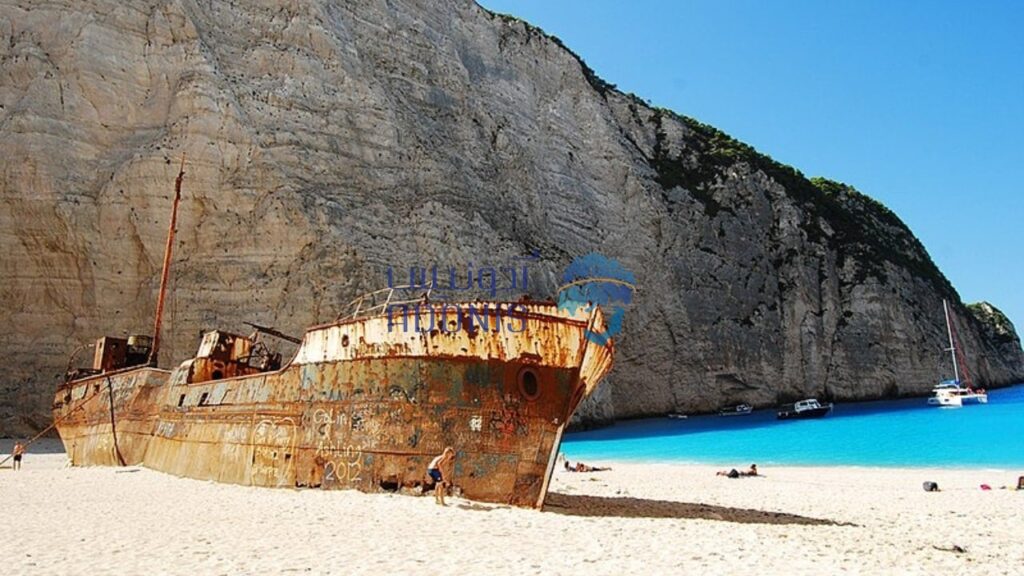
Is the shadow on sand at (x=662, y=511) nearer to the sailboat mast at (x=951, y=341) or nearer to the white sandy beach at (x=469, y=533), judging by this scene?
the white sandy beach at (x=469, y=533)

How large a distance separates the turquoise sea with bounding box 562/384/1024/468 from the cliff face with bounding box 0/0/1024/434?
13.7 feet

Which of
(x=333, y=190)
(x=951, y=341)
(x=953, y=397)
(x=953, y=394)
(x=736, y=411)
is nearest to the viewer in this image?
(x=333, y=190)

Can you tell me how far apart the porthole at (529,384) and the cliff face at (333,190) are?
18.4 metres

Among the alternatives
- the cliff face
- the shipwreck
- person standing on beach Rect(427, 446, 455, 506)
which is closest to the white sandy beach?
person standing on beach Rect(427, 446, 455, 506)

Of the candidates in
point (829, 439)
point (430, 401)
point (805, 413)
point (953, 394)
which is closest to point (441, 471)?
point (430, 401)

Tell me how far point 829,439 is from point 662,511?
898 inches

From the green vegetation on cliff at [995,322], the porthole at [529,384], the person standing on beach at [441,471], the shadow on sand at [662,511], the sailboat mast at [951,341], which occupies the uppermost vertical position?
the green vegetation on cliff at [995,322]

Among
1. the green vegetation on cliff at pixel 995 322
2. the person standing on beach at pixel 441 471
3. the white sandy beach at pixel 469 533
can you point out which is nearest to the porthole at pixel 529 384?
the person standing on beach at pixel 441 471

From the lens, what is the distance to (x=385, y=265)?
93.2 ft

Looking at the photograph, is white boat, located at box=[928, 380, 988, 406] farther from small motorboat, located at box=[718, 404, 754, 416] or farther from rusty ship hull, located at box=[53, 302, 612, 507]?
rusty ship hull, located at box=[53, 302, 612, 507]

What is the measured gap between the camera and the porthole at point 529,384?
975 centimetres

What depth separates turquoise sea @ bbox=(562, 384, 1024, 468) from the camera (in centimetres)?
2328

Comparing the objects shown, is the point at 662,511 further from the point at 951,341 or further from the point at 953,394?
the point at 951,341

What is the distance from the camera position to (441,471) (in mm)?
9203
